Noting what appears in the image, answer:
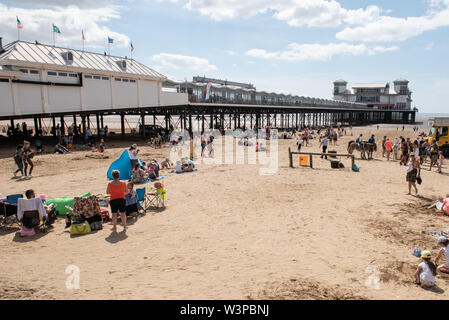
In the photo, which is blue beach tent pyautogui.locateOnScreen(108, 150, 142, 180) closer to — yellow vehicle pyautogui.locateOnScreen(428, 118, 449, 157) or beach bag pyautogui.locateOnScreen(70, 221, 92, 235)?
beach bag pyautogui.locateOnScreen(70, 221, 92, 235)

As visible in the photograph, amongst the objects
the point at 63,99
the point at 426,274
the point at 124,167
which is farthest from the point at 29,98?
the point at 426,274

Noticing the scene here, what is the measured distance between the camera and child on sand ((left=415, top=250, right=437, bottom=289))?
4.91 meters

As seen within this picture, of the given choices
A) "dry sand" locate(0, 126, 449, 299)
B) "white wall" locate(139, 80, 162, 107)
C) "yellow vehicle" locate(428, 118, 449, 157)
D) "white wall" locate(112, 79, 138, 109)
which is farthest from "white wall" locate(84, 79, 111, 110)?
"yellow vehicle" locate(428, 118, 449, 157)

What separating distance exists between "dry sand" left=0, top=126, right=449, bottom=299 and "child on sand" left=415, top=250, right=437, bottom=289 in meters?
0.16

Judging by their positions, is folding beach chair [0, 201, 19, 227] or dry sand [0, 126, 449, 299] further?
folding beach chair [0, 201, 19, 227]

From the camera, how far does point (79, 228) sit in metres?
7.06

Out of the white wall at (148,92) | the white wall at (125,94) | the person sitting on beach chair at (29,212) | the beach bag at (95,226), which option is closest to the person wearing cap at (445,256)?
the beach bag at (95,226)

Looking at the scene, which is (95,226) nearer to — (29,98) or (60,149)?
(60,149)

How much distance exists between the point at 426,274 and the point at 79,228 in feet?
23.0

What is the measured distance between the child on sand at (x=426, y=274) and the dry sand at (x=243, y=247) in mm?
161

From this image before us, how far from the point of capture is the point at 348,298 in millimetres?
4504

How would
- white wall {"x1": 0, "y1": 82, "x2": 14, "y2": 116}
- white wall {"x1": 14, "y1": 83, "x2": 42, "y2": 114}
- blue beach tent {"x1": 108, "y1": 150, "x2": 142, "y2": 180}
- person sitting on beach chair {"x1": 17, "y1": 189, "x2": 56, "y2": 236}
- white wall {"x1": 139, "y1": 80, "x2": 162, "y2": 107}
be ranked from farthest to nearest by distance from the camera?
white wall {"x1": 139, "y1": 80, "x2": 162, "y2": 107}
white wall {"x1": 14, "y1": 83, "x2": 42, "y2": 114}
white wall {"x1": 0, "y1": 82, "x2": 14, "y2": 116}
blue beach tent {"x1": 108, "y1": 150, "x2": 142, "y2": 180}
person sitting on beach chair {"x1": 17, "y1": 189, "x2": 56, "y2": 236}

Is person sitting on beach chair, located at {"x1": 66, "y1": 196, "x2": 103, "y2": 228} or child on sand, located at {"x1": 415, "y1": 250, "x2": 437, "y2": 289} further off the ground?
person sitting on beach chair, located at {"x1": 66, "y1": 196, "x2": 103, "y2": 228}

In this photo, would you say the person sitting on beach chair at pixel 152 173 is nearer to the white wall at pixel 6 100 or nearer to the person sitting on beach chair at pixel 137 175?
the person sitting on beach chair at pixel 137 175
